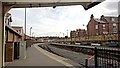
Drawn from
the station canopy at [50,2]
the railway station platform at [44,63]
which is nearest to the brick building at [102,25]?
the railway station platform at [44,63]

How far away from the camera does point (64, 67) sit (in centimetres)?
1492

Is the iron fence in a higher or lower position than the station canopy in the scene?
lower

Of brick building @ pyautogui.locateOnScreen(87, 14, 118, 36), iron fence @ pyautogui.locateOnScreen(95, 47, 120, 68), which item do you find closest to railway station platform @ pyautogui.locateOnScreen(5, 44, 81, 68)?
iron fence @ pyautogui.locateOnScreen(95, 47, 120, 68)

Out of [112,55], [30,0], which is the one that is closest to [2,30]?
[30,0]

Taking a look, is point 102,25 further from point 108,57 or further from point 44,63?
point 108,57

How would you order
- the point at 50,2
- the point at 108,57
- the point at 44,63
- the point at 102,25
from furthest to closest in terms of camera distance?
the point at 102,25 < the point at 44,63 < the point at 50,2 < the point at 108,57

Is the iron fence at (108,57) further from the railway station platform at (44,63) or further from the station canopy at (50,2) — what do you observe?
the railway station platform at (44,63)

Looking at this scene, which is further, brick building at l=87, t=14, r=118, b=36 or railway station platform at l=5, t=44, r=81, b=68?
brick building at l=87, t=14, r=118, b=36

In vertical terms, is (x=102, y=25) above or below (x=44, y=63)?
above

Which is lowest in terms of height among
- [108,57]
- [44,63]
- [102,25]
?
[44,63]

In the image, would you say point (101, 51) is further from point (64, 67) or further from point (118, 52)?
point (64, 67)

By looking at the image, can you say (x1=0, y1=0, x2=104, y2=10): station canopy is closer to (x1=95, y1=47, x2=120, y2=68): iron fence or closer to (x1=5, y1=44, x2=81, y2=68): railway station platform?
(x1=95, y1=47, x2=120, y2=68): iron fence

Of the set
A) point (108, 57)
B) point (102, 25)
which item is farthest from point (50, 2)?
point (102, 25)

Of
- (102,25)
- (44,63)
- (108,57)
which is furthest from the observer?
(102,25)
